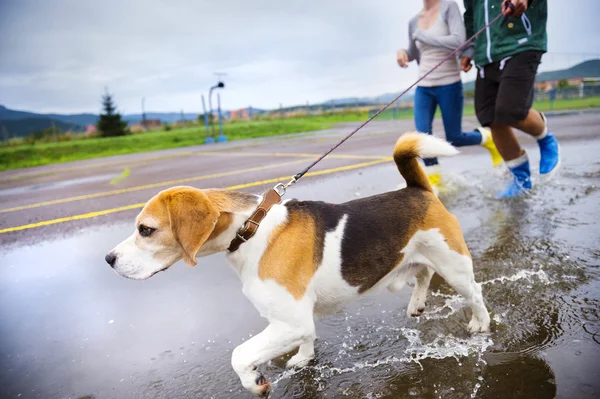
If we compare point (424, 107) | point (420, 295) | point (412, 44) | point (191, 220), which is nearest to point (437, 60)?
point (412, 44)

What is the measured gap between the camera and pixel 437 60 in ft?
18.7

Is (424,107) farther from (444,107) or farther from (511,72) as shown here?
(511,72)

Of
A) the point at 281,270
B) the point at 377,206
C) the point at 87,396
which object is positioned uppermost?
the point at 377,206

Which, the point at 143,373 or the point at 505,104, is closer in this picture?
the point at 143,373

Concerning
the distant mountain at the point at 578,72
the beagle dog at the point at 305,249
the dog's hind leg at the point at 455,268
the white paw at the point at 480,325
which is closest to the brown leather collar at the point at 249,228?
the beagle dog at the point at 305,249

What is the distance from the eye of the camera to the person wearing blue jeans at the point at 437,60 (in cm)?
554

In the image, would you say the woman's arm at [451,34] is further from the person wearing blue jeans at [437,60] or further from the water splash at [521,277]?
the water splash at [521,277]

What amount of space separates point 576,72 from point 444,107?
2413 cm

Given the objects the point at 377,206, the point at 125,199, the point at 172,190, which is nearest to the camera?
the point at 172,190

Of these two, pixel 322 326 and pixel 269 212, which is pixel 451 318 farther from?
pixel 269 212

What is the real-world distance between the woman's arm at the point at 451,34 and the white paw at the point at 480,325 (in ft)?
11.9

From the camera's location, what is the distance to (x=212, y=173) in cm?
980

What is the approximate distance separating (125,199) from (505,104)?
5925mm

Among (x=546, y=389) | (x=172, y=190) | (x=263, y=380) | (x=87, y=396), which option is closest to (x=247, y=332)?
(x=263, y=380)
